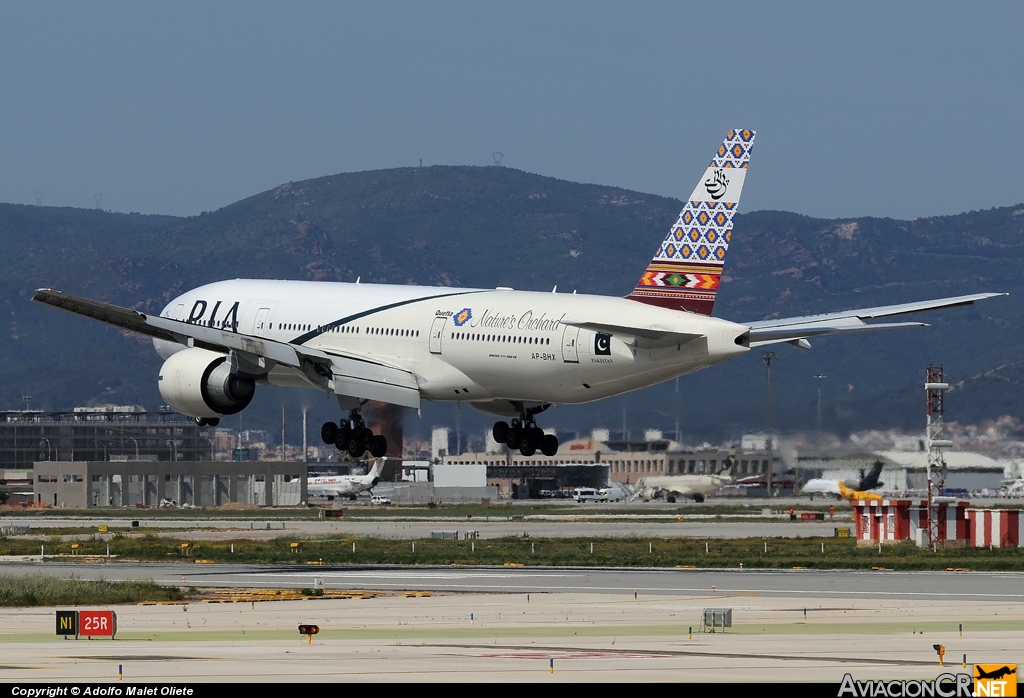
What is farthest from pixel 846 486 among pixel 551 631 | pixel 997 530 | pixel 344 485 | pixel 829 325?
pixel 551 631

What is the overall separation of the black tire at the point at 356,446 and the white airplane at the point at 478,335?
0.16 ft

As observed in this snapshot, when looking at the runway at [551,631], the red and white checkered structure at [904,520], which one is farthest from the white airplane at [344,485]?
the runway at [551,631]

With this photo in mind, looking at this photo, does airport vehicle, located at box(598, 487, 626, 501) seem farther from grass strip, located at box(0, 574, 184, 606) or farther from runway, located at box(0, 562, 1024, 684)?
grass strip, located at box(0, 574, 184, 606)

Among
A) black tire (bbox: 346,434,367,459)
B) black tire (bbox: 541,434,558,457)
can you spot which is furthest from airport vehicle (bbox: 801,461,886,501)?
black tire (bbox: 346,434,367,459)

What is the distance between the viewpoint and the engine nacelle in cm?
5803

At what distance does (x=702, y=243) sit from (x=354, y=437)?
1410 centimetres

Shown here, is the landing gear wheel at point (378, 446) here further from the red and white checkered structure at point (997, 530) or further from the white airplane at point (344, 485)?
the white airplane at point (344, 485)

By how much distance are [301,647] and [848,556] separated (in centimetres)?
3898

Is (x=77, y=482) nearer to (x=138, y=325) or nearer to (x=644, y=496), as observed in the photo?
(x=644, y=496)

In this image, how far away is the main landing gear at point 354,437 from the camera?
59.0 meters

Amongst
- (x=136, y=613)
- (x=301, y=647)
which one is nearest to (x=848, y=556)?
(x=136, y=613)

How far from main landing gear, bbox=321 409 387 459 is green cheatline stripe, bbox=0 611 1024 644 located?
21.6m

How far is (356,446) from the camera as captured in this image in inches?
2338

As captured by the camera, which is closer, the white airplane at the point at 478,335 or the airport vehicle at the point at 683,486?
the white airplane at the point at 478,335
